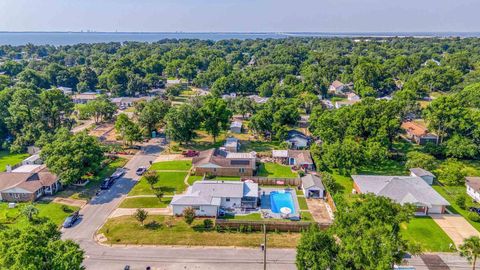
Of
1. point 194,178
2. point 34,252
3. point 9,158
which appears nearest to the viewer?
point 34,252

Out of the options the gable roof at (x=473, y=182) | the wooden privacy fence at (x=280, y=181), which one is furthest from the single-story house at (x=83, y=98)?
the gable roof at (x=473, y=182)

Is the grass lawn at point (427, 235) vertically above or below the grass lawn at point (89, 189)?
below

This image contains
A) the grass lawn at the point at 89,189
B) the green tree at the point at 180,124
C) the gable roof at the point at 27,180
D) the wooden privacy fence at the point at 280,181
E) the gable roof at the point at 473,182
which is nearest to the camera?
the gable roof at the point at 27,180

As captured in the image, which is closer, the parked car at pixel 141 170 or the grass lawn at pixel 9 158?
the parked car at pixel 141 170

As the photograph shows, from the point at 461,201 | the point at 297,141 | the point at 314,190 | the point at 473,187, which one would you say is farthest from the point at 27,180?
the point at 473,187

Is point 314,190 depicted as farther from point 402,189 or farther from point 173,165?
point 173,165

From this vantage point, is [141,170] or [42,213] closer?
[42,213]

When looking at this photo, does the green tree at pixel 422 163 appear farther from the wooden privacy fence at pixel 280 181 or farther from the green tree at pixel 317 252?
the green tree at pixel 317 252
